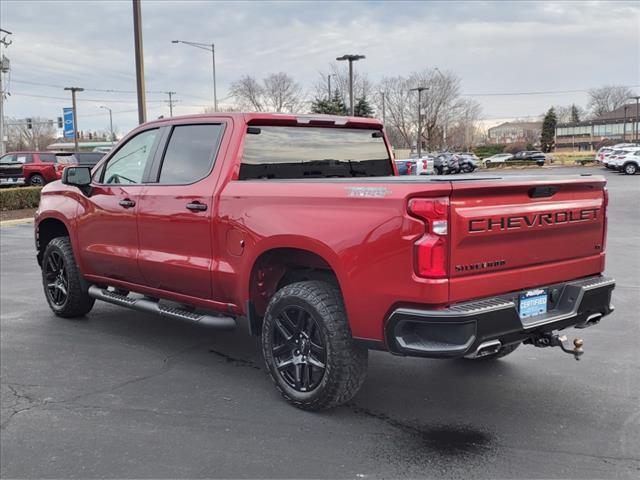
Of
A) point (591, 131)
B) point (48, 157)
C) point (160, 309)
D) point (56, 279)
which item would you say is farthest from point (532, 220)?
point (591, 131)

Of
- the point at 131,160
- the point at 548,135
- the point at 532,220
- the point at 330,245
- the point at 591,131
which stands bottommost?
the point at 330,245

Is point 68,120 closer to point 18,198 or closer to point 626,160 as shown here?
point 18,198

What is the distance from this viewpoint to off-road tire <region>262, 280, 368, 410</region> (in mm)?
3945

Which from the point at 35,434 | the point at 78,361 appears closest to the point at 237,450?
the point at 35,434

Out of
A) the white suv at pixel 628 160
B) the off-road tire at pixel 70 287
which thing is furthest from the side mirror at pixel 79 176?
the white suv at pixel 628 160

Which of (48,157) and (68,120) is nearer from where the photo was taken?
(48,157)

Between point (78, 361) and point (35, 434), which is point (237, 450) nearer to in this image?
point (35, 434)

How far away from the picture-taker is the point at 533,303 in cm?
391

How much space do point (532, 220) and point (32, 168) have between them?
85.5ft

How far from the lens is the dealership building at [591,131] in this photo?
358ft

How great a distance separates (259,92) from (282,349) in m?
62.1

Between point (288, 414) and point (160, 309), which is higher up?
point (160, 309)

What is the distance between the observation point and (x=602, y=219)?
4.38m

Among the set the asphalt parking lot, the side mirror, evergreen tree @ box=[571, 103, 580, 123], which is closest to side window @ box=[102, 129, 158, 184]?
the side mirror
